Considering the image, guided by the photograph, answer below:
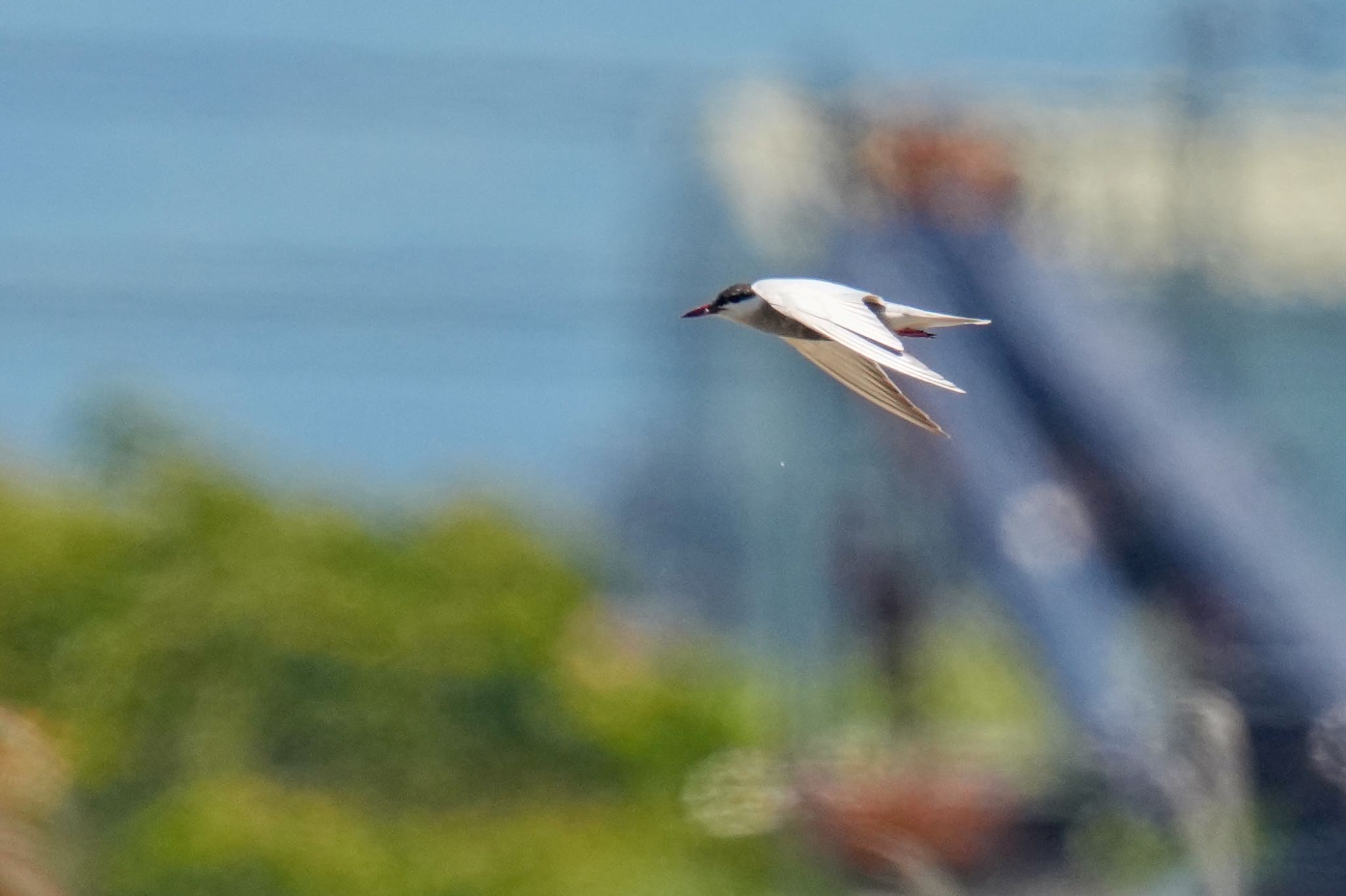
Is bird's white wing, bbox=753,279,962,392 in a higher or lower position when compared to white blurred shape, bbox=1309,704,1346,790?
lower

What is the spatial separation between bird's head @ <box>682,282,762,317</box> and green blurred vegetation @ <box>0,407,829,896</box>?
5.91m

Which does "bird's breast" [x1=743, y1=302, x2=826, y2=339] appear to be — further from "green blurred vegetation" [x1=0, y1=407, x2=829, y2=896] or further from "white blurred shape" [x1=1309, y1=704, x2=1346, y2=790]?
"green blurred vegetation" [x1=0, y1=407, x2=829, y2=896]

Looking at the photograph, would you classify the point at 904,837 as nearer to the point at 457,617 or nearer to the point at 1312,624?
the point at 1312,624

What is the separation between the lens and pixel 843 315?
2.53 metres

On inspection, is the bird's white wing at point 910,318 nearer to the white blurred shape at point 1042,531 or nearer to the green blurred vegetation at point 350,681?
the white blurred shape at point 1042,531

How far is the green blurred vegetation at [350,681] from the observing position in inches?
346

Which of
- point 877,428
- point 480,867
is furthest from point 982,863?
point 480,867

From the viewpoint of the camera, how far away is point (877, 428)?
7.92 meters

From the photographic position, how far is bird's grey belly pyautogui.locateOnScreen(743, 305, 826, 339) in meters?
2.61

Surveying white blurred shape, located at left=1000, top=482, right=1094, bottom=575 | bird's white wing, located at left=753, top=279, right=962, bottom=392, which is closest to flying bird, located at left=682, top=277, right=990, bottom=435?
bird's white wing, located at left=753, top=279, right=962, bottom=392

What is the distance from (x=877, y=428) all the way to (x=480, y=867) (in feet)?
6.41

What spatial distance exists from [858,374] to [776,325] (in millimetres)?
139

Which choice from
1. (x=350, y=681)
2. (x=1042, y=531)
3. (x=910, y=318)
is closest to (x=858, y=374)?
(x=910, y=318)

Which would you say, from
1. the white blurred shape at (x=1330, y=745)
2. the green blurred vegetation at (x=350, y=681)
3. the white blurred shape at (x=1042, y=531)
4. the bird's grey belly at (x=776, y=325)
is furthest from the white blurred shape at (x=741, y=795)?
the bird's grey belly at (x=776, y=325)
